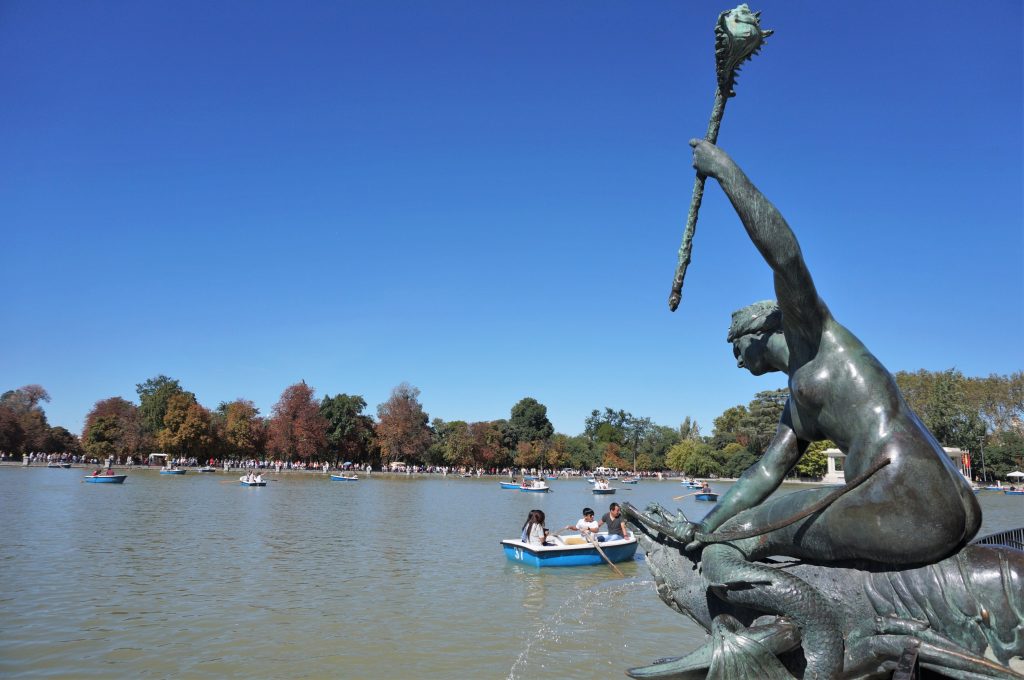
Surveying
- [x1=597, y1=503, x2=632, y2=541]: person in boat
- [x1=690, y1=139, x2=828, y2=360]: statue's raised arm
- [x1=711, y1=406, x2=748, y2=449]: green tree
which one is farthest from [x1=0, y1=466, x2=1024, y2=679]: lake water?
[x1=711, y1=406, x2=748, y2=449]: green tree

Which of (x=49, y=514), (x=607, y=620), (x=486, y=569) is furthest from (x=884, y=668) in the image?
(x=49, y=514)

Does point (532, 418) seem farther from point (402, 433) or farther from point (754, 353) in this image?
point (754, 353)

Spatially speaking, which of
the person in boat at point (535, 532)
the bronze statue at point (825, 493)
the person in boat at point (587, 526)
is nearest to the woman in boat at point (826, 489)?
the bronze statue at point (825, 493)

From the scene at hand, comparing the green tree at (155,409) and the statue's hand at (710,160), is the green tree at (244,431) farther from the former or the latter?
the statue's hand at (710,160)

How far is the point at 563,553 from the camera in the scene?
17.9 metres

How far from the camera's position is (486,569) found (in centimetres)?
1750

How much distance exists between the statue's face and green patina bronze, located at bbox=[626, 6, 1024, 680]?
0.29 feet

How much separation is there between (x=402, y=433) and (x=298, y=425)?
41.8 ft

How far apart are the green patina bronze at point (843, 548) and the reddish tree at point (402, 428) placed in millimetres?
84867

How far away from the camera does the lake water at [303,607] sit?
9430 millimetres

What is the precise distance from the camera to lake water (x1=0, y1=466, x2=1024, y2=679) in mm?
9430

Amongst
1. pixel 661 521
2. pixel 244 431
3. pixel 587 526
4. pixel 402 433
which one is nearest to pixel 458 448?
pixel 402 433

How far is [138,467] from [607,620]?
76431mm

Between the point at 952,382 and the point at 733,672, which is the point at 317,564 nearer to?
the point at 733,672
